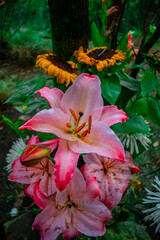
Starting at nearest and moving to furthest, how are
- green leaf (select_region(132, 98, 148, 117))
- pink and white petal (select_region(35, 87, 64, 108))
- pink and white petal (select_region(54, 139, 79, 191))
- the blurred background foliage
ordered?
pink and white petal (select_region(54, 139, 79, 191)), pink and white petal (select_region(35, 87, 64, 108)), the blurred background foliage, green leaf (select_region(132, 98, 148, 117))

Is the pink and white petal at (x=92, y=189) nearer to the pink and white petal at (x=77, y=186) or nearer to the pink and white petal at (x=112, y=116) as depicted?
the pink and white petal at (x=77, y=186)

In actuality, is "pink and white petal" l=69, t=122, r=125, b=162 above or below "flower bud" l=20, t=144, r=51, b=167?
below

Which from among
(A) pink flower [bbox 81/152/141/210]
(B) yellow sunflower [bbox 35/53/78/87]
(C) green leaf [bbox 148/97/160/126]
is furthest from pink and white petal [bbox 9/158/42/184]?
(C) green leaf [bbox 148/97/160/126]

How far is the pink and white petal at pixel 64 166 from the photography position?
381 mm

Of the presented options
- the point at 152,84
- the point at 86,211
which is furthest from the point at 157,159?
the point at 86,211

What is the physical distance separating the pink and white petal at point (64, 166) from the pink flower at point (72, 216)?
0.10 meters

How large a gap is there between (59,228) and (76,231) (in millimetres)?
43

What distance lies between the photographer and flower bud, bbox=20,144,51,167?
0.38 meters

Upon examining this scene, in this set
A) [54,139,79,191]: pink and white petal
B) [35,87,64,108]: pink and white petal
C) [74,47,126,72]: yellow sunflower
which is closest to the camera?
[54,139,79,191]: pink and white petal

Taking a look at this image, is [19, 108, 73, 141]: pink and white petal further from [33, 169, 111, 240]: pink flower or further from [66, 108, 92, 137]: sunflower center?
[33, 169, 111, 240]: pink flower

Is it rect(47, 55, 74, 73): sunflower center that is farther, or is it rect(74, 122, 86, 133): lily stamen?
rect(47, 55, 74, 73): sunflower center

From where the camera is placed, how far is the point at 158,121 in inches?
29.9

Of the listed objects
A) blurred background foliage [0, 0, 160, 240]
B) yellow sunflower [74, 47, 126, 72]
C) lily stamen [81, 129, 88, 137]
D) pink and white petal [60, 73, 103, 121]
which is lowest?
blurred background foliage [0, 0, 160, 240]

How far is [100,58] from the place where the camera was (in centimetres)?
63
